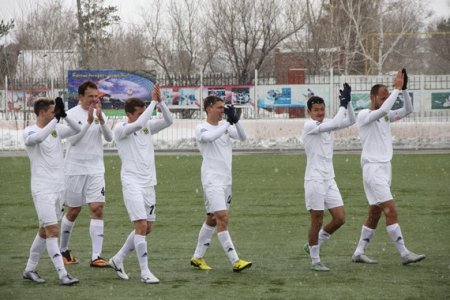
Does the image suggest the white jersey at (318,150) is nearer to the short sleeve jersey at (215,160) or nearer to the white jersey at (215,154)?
the white jersey at (215,154)

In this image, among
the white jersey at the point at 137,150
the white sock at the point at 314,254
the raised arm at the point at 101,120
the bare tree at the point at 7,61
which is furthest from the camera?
the bare tree at the point at 7,61

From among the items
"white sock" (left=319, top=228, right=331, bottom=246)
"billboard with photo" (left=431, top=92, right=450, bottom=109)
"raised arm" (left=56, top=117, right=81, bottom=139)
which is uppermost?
"raised arm" (left=56, top=117, right=81, bottom=139)

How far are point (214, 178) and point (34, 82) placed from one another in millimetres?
34328

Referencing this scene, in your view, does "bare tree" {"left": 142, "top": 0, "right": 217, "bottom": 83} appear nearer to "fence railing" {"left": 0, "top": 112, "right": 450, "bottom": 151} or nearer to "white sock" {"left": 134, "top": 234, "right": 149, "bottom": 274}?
"fence railing" {"left": 0, "top": 112, "right": 450, "bottom": 151}

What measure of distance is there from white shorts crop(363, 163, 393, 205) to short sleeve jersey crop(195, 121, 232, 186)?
1.74m

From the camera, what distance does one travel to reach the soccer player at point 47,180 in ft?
34.8

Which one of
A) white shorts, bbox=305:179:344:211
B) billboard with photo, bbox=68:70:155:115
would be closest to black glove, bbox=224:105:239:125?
white shorts, bbox=305:179:344:211

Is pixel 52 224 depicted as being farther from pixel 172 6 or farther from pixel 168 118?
pixel 172 6

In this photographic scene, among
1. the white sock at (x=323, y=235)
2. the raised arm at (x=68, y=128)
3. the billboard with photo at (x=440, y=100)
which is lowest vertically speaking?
the white sock at (x=323, y=235)

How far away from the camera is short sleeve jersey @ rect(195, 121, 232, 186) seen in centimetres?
1144

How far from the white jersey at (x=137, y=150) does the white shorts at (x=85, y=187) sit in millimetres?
1013

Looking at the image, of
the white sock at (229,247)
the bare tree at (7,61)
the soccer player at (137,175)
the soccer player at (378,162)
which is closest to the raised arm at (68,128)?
the soccer player at (137,175)

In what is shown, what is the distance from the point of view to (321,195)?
450 inches

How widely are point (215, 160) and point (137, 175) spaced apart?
1.00 meters
